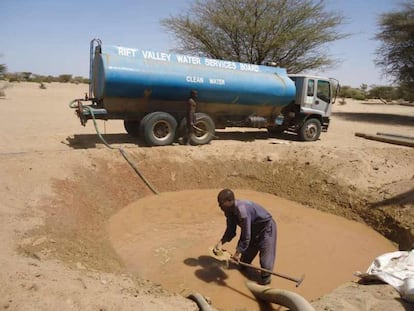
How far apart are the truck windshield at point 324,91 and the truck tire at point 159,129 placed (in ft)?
19.5

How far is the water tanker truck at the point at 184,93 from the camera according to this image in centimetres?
960

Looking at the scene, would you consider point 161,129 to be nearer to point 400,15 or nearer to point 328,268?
point 328,268

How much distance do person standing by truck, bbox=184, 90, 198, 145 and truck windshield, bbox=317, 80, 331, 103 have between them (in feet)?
17.5

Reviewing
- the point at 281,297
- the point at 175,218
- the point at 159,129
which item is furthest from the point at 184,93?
the point at 281,297

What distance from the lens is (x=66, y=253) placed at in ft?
16.8

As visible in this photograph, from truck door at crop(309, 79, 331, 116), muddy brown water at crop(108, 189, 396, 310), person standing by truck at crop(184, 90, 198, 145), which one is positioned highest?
truck door at crop(309, 79, 331, 116)

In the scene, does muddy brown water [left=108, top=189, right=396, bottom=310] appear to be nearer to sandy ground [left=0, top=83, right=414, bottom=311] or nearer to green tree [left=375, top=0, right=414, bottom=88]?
sandy ground [left=0, top=83, right=414, bottom=311]

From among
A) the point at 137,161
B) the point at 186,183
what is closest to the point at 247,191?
the point at 186,183

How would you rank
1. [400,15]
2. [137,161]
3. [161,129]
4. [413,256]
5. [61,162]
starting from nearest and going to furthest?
[413,256] → [61,162] → [137,161] → [161,129] → [400,15]

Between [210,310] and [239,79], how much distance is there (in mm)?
8432

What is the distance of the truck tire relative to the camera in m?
10.1

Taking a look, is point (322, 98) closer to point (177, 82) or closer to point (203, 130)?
point (203, 130)

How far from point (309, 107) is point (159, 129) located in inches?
231

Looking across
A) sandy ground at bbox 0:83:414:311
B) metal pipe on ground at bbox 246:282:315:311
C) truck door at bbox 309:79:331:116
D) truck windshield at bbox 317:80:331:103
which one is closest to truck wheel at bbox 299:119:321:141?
truck door at bbox 309:79:331:116
